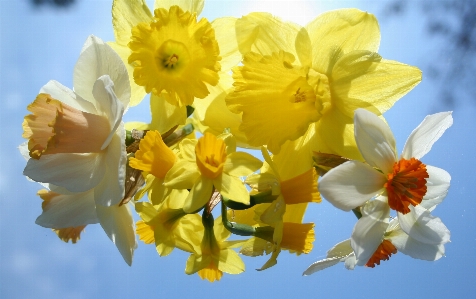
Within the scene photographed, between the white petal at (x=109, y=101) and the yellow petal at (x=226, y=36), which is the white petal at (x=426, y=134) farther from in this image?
the white petal at (x=109, y=101)

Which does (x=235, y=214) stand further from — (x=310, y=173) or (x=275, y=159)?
(x=310, y=173)

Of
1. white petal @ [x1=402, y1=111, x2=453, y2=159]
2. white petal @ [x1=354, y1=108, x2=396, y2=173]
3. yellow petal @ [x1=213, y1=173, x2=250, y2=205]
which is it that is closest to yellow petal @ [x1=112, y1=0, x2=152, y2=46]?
yellow petal @ [x1=213, y1=173, x2=250, y2=205]

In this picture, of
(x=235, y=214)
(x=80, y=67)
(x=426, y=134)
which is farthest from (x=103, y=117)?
(x=426, y=134)

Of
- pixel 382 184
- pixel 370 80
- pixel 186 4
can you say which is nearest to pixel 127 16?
pixel 186 4

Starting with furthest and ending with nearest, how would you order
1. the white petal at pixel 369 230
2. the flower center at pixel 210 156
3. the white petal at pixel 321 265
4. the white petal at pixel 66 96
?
the white petal at pixel 321 265 < the white petal at pixel 66 96 < the white petal at pixel 369 230 < the flower center at pixel 210 156

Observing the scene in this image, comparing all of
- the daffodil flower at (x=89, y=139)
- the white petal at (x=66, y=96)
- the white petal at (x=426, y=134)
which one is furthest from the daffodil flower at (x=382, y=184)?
the white petal at (x=66, y=96)

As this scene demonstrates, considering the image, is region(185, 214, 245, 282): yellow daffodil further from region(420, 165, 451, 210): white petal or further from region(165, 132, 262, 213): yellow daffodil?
region(420, 165, 451, 210): white petal

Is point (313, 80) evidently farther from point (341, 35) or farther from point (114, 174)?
point (114, 174)
